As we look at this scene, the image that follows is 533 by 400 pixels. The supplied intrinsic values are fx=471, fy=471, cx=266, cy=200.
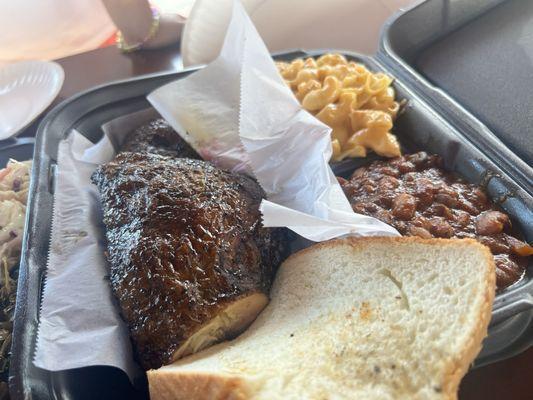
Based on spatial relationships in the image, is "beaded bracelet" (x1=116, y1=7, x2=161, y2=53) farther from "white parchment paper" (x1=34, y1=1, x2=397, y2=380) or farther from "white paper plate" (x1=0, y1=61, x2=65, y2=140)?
"white parchment paper" (x1=34, y1=1, x2=397, y2=380)

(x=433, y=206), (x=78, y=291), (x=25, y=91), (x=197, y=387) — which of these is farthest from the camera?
(x=25, y=91)

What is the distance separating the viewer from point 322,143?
1395 mm

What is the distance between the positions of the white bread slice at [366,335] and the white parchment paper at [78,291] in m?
0.17

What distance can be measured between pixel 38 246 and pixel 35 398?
44 centimetres

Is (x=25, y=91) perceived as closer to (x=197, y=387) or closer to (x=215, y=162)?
(x=215, y=162)

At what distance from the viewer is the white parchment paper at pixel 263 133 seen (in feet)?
3.86

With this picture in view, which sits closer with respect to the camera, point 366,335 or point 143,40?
point 366,335

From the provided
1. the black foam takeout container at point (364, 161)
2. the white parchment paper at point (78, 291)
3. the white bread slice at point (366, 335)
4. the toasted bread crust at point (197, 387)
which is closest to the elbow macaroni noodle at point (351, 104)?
the black foam takeout container at point (364, 161)

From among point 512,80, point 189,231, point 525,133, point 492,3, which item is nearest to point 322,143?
point 189,231

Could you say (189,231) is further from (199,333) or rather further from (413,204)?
(413,204)

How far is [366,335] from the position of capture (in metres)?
0.93

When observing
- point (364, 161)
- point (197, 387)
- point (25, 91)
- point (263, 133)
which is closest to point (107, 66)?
point (25, 91)

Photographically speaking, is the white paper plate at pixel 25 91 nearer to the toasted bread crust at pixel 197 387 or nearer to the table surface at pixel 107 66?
the table surface at pixel 107 66

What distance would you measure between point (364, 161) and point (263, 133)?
14.1 inches
